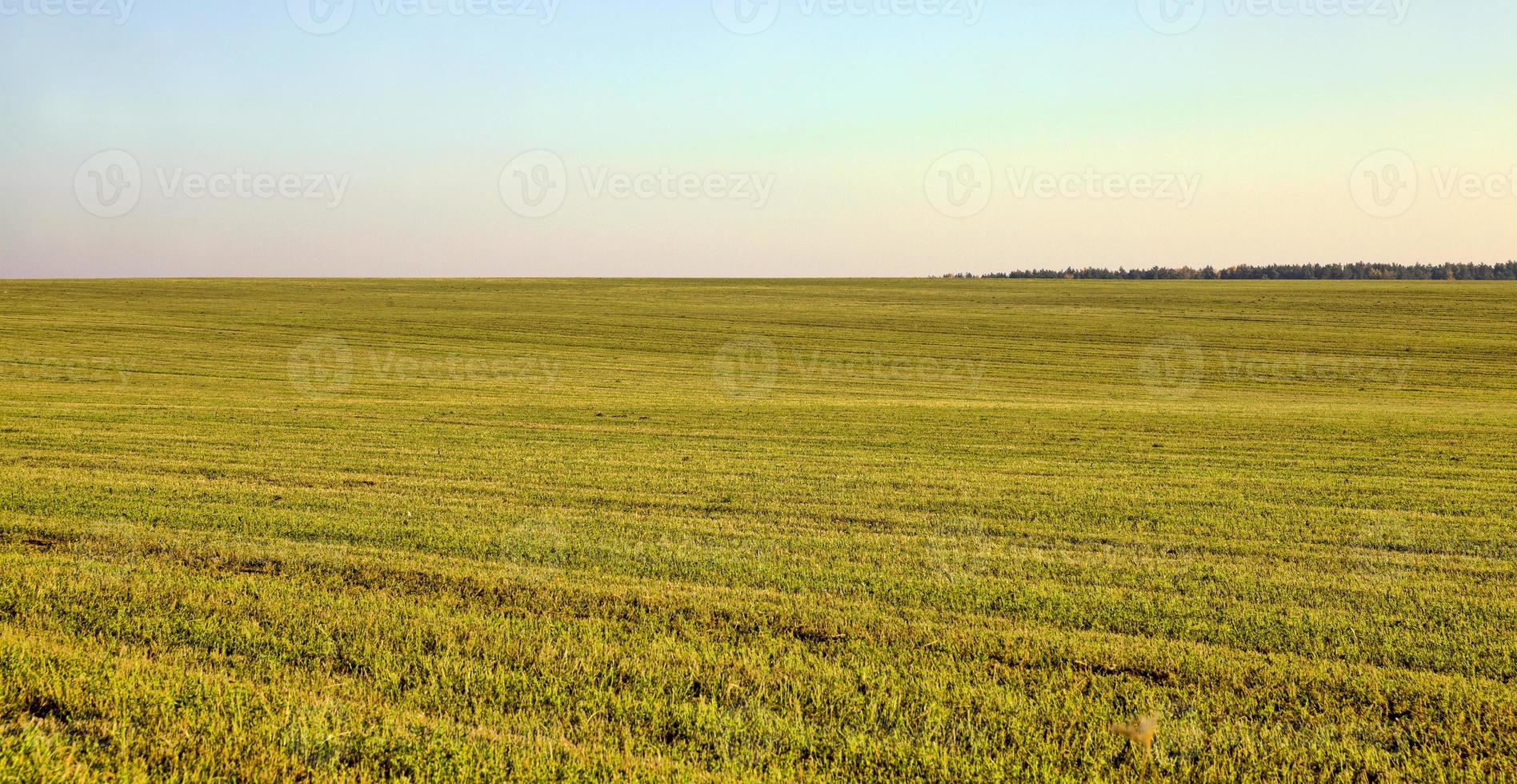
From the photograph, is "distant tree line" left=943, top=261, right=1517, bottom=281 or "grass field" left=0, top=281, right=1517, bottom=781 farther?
"distant tree line" left=943, top=261, right=1517, bottom=281

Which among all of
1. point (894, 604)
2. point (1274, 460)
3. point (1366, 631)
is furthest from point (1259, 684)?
point (1274, 460)

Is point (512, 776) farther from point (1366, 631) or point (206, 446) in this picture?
point (206, 446)

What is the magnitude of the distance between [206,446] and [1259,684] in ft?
56.5

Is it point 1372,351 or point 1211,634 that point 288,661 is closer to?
Result: point 1211,634

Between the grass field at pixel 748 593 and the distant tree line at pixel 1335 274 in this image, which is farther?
the distant tree line at pixel 1335 274

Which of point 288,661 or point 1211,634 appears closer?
point 288,661

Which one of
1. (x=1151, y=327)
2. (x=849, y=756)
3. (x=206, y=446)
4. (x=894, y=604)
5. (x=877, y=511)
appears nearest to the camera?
(x=849, y=756)

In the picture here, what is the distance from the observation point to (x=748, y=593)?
327 inches

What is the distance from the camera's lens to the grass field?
5289 millimetres

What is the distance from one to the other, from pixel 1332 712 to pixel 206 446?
17.7 m

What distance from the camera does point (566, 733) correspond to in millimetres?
5371

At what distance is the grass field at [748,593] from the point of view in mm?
5289

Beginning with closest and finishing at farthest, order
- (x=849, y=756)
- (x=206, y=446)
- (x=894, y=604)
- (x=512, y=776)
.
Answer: (x=512, y=776) < (x=849, y=756) < (x=894, y=604) < (x=206, y=446)

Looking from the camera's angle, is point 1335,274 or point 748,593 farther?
point 1335,274
